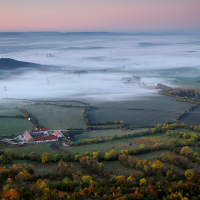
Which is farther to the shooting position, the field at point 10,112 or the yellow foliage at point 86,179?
the field at point 10,112

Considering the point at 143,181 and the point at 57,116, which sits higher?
the point at 143,181

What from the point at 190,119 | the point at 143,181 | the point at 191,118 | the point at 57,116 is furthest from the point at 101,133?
the point at 143,181

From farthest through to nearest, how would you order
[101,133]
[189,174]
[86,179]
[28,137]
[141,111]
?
[141,111] < [101,133] < [28,137] < [189,174] < [86,179]

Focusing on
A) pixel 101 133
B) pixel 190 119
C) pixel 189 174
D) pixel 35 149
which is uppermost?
pixel 189 174

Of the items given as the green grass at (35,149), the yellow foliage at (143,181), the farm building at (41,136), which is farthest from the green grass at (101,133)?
the yellow foliage at (143,181)

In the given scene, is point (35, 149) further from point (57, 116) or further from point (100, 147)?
point (57, 116)

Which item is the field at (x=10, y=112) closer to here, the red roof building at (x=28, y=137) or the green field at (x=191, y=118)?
the red roof building at (x=28, y=137)
